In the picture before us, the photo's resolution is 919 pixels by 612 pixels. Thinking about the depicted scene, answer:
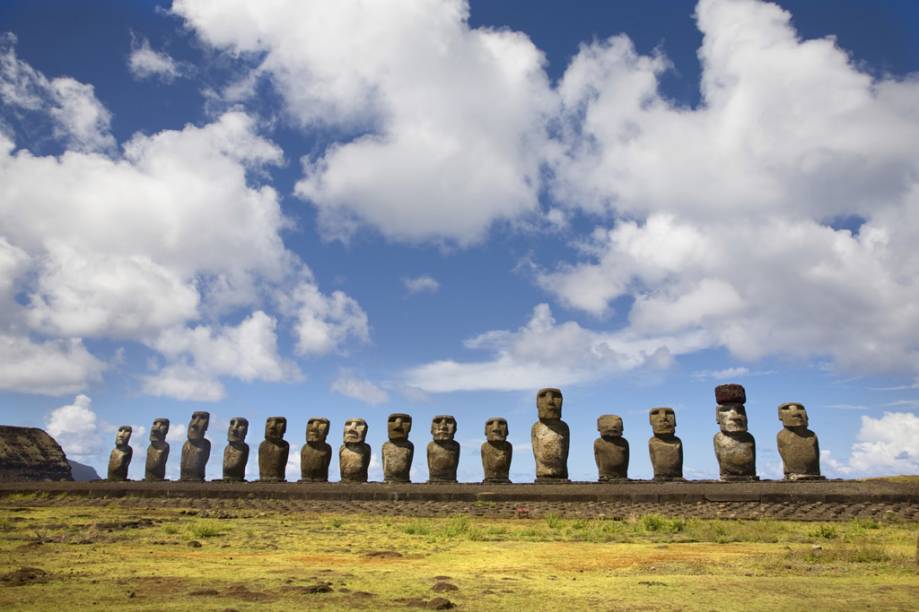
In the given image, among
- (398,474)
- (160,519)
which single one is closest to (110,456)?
(398,474)

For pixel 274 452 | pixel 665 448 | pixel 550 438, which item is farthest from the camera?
pixel 274 452

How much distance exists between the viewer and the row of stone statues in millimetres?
18297

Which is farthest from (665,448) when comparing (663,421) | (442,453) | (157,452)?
(157,452)

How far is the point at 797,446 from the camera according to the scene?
58.6 ft

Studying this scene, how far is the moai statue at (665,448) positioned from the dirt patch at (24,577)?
51.5 feet

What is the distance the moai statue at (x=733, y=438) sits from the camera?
1833 cm

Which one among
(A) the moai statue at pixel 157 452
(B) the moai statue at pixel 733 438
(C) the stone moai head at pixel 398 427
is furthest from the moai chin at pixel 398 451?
(A) the moai statue at pixel 157 452

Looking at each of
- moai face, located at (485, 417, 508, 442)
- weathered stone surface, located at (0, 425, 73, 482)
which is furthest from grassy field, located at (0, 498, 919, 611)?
weathered stone surface, located at (0, 425, 73, 482)

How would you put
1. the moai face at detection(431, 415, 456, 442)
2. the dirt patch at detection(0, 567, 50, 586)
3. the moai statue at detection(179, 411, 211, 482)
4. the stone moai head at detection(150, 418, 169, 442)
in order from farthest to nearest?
the stone moai head at detection(150, 418, 169, 442)
the moai statue at detection(179, 411, 211, 482)
the moai face at detection(431, 415, 456, 442)
the dirt patch at detection(0, 567, 50, 586)

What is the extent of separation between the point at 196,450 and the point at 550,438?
1328 centimetres

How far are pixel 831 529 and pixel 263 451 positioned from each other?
17.6 meters

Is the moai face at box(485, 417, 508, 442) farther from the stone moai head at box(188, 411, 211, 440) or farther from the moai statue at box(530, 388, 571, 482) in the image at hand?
the stone moai head at box(188, 411, 211, 440)

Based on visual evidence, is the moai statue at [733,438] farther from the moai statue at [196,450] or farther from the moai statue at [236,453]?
the moai statue at [196,450]

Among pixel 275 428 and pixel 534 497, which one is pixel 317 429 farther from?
pixel 534 497
